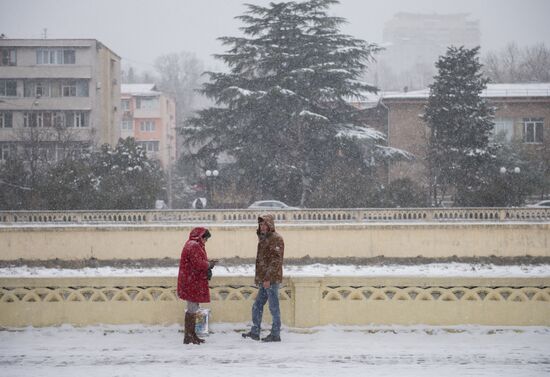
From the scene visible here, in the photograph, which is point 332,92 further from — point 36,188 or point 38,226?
point 38,226

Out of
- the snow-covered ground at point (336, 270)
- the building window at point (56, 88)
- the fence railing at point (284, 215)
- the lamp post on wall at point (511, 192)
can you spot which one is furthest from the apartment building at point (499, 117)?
the building window at point (56, 88)

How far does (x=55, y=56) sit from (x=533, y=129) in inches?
1311

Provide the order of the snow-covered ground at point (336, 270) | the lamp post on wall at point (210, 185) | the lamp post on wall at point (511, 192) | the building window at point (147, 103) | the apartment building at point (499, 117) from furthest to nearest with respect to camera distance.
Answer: the building window at point (147, 103)
the apartment building at point (499, 117)
the lamp post on wall at point (210, 185)
the lamp post on wall at point (511, 192)
the snow-covered ground at point (336, 270)

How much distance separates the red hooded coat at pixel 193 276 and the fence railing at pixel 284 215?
47.4ft

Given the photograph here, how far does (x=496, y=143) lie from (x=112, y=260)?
22.1 metres

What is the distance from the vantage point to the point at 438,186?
35656mm

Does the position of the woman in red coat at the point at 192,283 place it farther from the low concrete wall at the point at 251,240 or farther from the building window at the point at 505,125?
the building window at the point at 505,125

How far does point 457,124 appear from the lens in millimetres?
35719

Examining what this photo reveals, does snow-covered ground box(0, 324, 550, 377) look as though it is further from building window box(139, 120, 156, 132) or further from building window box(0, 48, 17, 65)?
building window box(139, 120, 156, 132)

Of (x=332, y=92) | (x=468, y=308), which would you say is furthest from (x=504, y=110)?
(x=468, y=308)

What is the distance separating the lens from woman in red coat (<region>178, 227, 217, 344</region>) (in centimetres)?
859

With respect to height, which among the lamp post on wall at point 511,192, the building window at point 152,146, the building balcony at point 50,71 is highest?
the building balcony at point 50,71

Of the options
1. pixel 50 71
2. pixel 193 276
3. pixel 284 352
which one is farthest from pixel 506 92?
pixel 284 352

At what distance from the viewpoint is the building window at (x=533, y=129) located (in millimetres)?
42250
